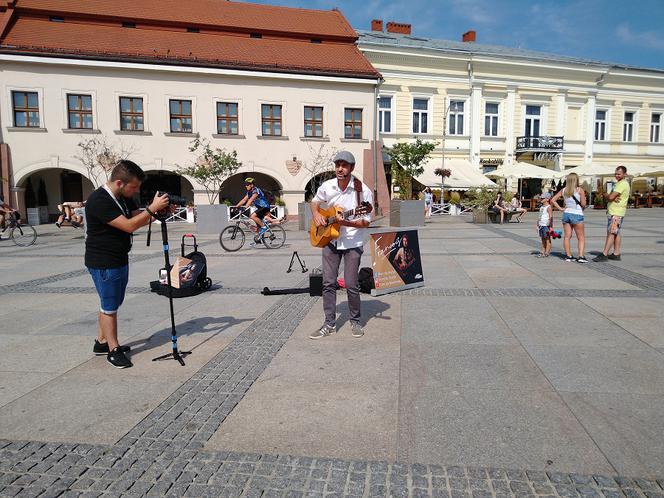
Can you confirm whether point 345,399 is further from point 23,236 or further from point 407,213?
point 407,213

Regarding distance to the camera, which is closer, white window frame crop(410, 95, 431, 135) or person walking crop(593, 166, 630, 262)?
person walking crop(593, 166, 630, 262)

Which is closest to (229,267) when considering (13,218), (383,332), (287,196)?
(383,332)

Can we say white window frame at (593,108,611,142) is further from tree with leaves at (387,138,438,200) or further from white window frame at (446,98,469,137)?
tree with leaves at (387,138,438,200)

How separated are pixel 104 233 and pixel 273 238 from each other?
8693mm

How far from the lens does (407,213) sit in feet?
62.7

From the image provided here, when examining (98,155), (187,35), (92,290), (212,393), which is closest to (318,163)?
(187,35)

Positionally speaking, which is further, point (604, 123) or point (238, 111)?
point (604, 123)

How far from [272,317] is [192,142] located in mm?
20679

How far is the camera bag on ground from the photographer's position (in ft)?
22.7

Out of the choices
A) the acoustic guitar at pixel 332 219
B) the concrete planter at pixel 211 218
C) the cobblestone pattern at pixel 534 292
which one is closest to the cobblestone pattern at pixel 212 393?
the acoustic guitar at pixel 332 219

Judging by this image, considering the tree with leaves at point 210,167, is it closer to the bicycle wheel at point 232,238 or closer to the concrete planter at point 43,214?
the concrete planter at point 43,214

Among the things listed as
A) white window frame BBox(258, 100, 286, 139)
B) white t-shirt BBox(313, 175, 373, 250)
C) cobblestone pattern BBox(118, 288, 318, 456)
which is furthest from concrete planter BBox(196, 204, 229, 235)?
white t-shirt BBox(313, 175, 373, 250)

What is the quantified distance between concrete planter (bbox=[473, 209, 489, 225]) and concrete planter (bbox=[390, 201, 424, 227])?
304 centimetres

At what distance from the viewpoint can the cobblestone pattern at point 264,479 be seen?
243 cm
